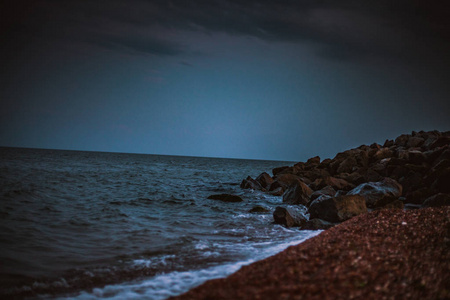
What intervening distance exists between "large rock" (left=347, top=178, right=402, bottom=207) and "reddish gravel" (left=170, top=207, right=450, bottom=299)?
642cm

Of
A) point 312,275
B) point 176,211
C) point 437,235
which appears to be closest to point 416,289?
→ point 312,275

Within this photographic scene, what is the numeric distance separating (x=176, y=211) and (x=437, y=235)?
11406mm

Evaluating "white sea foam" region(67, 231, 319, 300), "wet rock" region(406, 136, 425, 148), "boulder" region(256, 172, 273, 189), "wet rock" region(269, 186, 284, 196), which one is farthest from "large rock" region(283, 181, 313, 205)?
"wet rock" region(406, 136, 425, 148)

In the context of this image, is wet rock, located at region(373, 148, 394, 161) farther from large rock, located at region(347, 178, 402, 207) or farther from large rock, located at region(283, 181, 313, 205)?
large rock, located at region(347, 178, 402, 207)

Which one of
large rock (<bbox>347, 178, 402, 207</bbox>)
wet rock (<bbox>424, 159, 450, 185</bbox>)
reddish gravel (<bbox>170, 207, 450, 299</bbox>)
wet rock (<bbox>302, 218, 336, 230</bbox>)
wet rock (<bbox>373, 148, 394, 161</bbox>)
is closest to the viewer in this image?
reddish gravel (<bbox>170, 207, 450, 299</bbox>)

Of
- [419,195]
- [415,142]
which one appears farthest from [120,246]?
[415,142]

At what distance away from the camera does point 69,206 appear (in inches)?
570

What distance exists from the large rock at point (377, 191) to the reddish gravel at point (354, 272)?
21.0 feet

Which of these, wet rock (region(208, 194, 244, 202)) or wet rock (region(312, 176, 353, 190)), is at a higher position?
wet rock (region(312, 176, 353, 190))

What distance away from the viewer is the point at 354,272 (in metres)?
4.46

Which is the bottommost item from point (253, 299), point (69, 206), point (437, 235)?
point (69, 206)

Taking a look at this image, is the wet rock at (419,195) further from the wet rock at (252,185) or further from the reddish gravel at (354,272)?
the wet rock at (252,185)

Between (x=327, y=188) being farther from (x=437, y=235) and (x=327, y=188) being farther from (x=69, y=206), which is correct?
(x=69, y=206)

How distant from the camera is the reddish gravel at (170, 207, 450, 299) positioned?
3889mm
